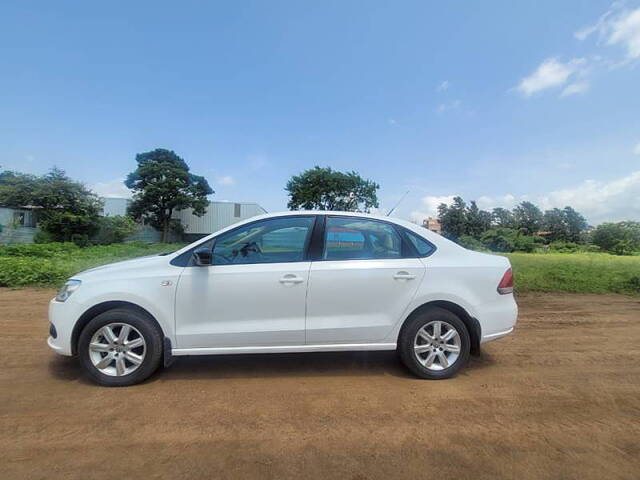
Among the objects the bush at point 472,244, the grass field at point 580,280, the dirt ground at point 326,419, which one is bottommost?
the dirt ground at point 326,419

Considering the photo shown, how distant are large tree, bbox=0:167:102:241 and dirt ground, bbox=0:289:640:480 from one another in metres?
27.7

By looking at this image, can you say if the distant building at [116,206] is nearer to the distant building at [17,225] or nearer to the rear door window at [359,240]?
the distant building at [17,225]

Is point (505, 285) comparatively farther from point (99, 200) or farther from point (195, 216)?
point (195, 216)

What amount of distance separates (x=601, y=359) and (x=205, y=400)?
14.3ft

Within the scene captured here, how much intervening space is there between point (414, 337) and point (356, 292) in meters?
0.72

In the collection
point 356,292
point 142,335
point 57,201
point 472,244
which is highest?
point 57,201

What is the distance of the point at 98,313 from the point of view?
3156mm

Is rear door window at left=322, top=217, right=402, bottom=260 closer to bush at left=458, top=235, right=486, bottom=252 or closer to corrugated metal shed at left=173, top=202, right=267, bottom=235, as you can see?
bush at left=458, top=235, right=486, bottom=252

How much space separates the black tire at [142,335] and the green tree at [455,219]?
58.4 metres

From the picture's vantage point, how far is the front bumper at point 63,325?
3.12m

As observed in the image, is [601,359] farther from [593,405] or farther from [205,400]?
[205,400]

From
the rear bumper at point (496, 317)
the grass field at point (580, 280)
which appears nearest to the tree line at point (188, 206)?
the grass field at point (580, 280)

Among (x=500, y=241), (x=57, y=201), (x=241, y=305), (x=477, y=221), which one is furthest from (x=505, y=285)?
(x=477, y=221)

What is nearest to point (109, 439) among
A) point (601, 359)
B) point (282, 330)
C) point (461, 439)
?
point (282, 330)
